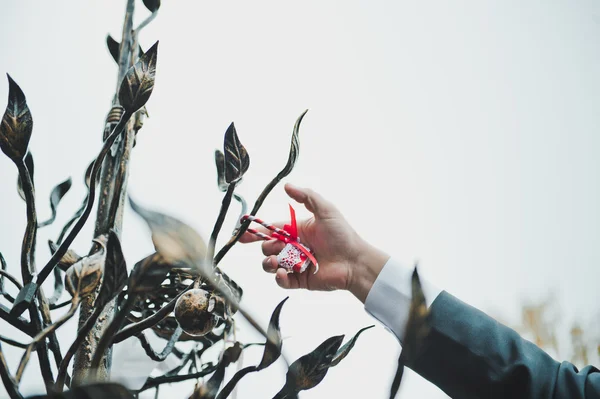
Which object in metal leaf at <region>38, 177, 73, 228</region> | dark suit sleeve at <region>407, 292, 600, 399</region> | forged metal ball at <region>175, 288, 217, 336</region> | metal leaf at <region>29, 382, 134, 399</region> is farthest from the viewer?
dark suit sleeve at <region>407, 292, 600, 399</region>

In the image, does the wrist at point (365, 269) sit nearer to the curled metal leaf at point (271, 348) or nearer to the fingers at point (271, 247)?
the fingers at point (271, 247)

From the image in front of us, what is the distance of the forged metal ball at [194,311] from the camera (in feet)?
0.88

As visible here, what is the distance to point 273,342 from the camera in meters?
0.25

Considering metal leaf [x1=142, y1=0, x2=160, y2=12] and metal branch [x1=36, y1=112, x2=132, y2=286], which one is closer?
metal branch [x1=36, y1=112, x2=132, y2=286]

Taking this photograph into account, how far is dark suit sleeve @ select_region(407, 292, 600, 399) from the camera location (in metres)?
0.56

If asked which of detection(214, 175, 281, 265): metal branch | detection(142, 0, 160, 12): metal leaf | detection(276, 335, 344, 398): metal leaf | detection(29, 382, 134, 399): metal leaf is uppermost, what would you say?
detection(142, 0, 160, 12): metal leaf

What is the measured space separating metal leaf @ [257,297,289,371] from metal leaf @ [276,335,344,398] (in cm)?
2

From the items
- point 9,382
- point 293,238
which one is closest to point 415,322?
point 9,382

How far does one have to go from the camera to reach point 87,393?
0.55ft

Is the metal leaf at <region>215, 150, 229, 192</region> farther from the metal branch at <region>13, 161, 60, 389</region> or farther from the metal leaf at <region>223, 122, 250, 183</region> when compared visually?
the metal branch at <region>13, 161, 60, 389</region>

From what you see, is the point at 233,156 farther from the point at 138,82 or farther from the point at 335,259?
the point at 335,259

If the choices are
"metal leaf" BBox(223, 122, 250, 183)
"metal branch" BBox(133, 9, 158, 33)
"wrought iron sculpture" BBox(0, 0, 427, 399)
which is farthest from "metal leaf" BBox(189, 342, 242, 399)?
"metal branch" BBox(133, 9, 158, 33)

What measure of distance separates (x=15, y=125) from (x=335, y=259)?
48cm

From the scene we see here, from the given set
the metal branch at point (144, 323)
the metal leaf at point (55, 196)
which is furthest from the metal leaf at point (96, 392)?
the metal leaf at point (55, 196)
